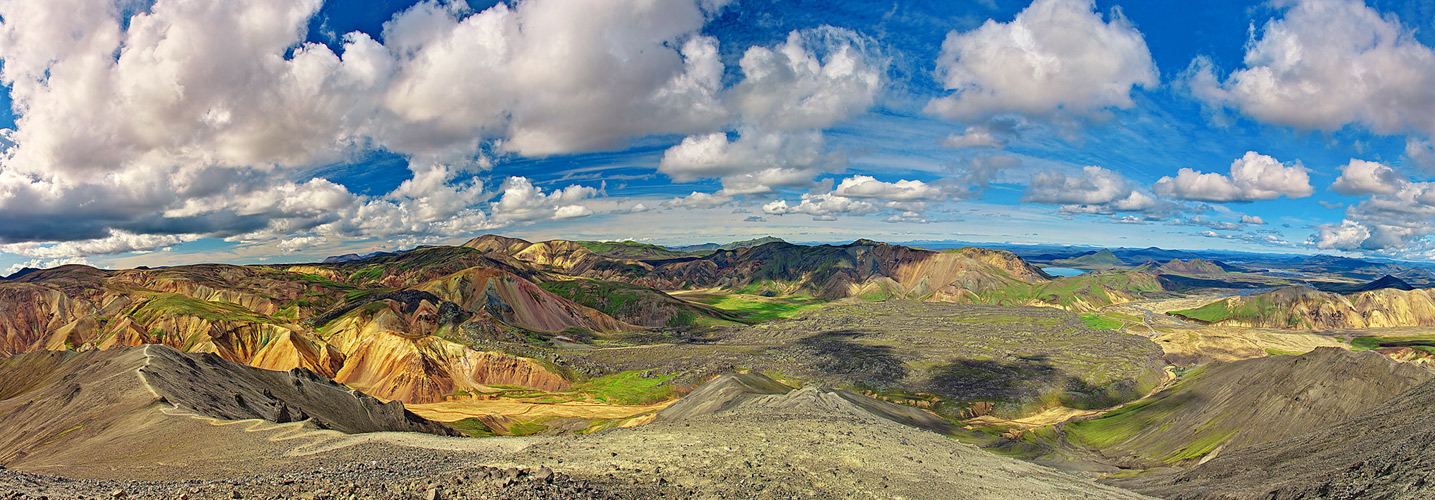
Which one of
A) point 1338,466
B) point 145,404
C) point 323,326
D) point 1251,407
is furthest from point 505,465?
point 323,326

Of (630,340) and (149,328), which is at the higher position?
(149,328)

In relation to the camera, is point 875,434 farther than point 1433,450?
Yes

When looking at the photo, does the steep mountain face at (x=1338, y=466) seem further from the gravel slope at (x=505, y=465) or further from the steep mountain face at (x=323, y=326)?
the steep mountain face at (x=323, y=326)

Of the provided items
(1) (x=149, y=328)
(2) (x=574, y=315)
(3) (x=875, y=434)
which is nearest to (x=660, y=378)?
(2) (x=574, y=315)

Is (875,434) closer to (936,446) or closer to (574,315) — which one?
(936,446)

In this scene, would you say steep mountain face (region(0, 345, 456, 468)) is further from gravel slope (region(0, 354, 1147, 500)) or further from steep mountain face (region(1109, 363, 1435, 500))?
steep mountain face (region(1109, 363, 1435, 500))

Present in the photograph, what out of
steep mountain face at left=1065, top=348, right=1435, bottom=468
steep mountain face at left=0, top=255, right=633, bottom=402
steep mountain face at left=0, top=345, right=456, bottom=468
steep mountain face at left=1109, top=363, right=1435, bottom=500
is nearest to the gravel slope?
steep mountain face at left=0, top=345, right=456, bottom=468
